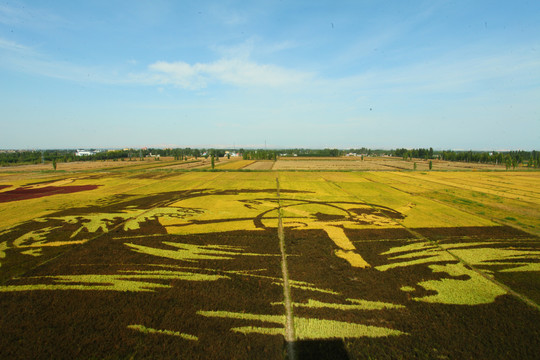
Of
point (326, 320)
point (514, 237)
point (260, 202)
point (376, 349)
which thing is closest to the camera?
point (376, 349)

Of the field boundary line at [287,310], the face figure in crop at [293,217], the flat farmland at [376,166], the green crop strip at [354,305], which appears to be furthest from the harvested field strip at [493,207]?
the flat farmland at [376,166]

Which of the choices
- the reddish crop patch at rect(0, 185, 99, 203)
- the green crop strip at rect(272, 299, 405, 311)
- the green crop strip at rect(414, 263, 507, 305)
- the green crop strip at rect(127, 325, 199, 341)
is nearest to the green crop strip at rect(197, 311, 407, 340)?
the green crop strip at rect(272, 299, 405, 311)

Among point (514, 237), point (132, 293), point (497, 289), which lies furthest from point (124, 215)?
point (514, 237)

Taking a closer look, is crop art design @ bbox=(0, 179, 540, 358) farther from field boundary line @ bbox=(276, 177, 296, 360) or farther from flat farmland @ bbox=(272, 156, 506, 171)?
flat farmland @ bbox=(272, 156, 506, 171)

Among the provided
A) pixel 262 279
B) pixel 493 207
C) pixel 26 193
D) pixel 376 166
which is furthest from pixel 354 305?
pixel 376 166

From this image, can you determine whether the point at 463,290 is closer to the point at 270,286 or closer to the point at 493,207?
the point at 270,286

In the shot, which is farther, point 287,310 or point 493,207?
point 493,207

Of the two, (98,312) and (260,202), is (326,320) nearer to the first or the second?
(98,312)

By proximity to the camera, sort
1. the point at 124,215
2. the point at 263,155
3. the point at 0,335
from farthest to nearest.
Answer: the point at 263,155 → the point at 124,215 → the point at 0,335
